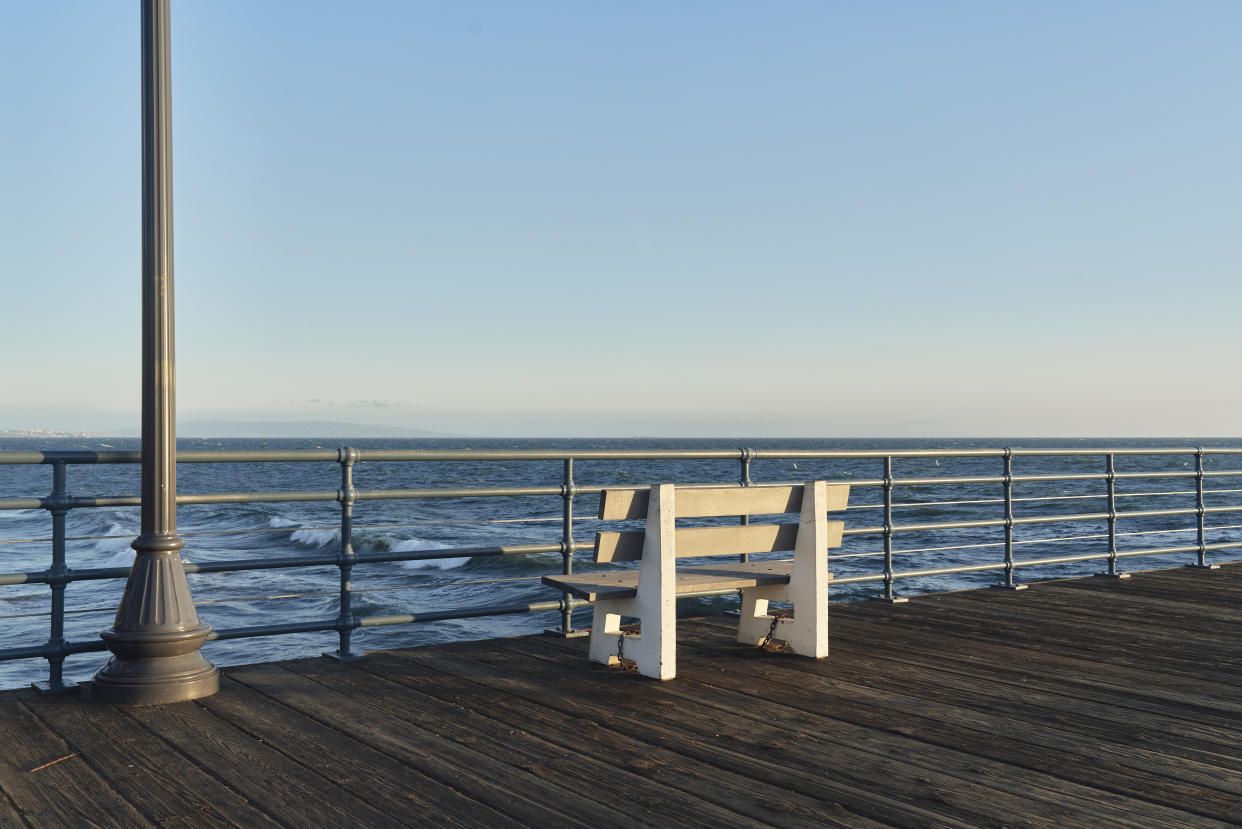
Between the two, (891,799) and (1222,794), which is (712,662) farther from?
(1222,794)

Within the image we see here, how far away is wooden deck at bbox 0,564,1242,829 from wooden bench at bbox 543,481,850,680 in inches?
7.4

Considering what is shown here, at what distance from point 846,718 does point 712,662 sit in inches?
44.5

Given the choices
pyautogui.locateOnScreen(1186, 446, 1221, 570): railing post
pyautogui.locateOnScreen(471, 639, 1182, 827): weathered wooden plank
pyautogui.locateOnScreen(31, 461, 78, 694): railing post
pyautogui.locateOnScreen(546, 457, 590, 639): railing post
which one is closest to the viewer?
pyautogui.locateOnScreen(471, 639, 1182, 827): weathered wooden plank

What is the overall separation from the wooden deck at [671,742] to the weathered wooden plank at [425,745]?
0.01m

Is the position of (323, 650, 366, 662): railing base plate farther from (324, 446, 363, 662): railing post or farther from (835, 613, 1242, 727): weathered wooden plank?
(835, 613, 1242, 727): weathered wooden plank

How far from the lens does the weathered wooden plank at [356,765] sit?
2.78 meters

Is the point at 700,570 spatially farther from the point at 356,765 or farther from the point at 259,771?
the point at 259,771

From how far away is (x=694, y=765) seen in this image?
3.24 metres

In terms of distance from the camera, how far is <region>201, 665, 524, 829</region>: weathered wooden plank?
278 cm

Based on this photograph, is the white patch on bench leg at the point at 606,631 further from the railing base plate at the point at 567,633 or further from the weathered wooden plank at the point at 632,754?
the railing base plate at the point at 567,633

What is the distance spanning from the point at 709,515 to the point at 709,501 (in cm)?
11

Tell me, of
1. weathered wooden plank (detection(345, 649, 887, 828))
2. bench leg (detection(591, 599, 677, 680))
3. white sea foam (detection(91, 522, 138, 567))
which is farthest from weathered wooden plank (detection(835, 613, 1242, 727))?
white sea foam (detection(91, 522, 138, 567))

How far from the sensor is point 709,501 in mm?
4594

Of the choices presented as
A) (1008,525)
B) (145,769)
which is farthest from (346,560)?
(1008,525)
